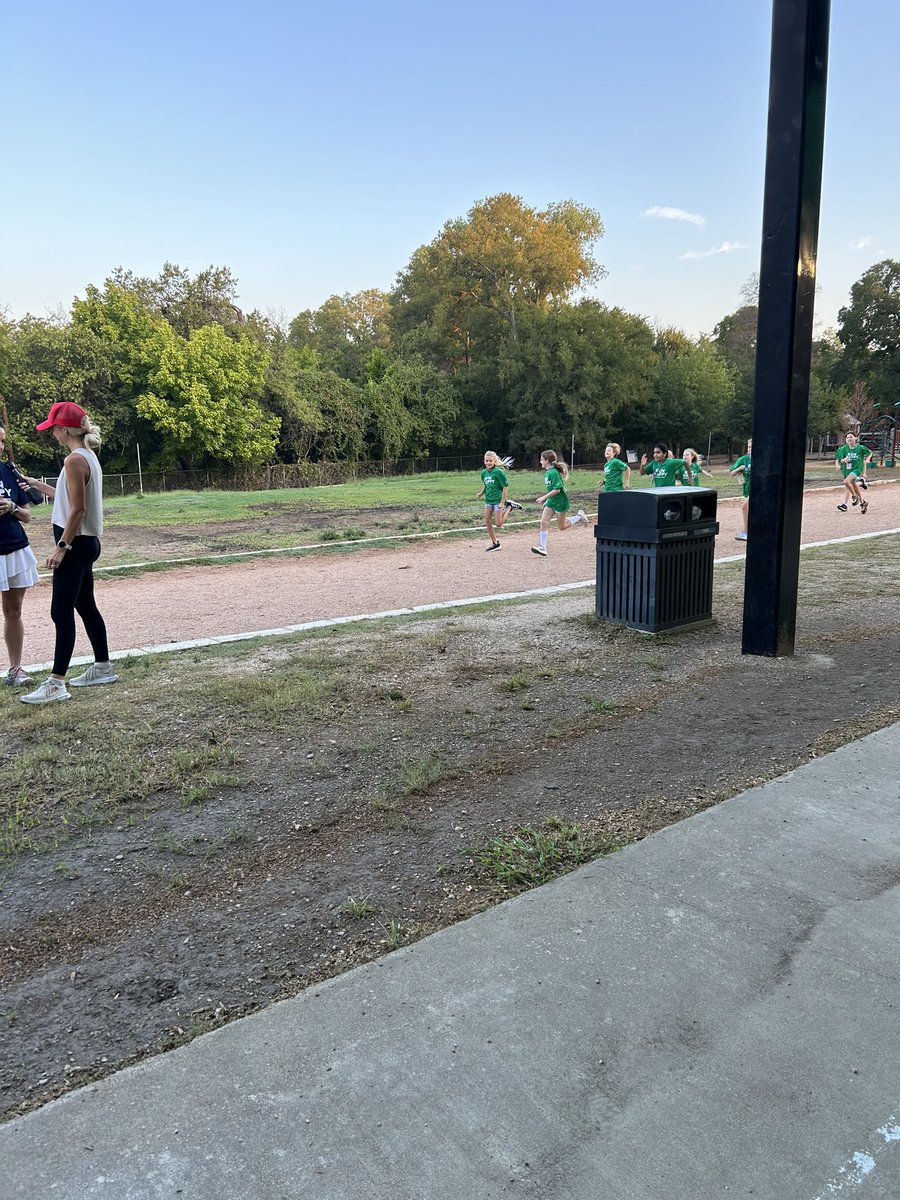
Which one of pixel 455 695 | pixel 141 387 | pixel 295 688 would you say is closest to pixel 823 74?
pixel 455 695

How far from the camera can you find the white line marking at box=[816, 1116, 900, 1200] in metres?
1.84

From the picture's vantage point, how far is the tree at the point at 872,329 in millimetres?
72613

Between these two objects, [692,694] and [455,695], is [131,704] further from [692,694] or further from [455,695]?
[692,694]

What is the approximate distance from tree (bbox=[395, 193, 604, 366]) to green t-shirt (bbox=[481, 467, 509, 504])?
155 ft

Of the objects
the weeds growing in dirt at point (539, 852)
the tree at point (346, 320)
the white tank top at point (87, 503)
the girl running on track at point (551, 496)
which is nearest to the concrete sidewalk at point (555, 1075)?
the weeds growing in dirt at point (539, 852)

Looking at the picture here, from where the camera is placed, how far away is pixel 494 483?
46.8 feet

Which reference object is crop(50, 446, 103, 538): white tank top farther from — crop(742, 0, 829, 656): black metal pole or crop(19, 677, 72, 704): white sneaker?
crop(742, 0, 829, 656): black metal pole

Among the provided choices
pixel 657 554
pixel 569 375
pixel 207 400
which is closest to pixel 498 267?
pixel 569 375

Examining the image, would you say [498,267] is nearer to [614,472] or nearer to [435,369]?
[435,369]

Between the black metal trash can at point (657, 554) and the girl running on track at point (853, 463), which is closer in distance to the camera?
the black metal trash can at point (657, 554)

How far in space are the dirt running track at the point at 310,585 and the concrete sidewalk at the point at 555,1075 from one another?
5807 mm

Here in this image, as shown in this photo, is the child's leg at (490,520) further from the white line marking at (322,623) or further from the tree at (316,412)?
the tree at (316,412)

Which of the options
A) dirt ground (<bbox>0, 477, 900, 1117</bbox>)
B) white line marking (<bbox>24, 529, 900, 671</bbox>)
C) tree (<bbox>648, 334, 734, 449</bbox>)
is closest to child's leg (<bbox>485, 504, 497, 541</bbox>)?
white line marking (<bbox>24, 529, 900, 671</bbox>)

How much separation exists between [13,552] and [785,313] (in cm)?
558
